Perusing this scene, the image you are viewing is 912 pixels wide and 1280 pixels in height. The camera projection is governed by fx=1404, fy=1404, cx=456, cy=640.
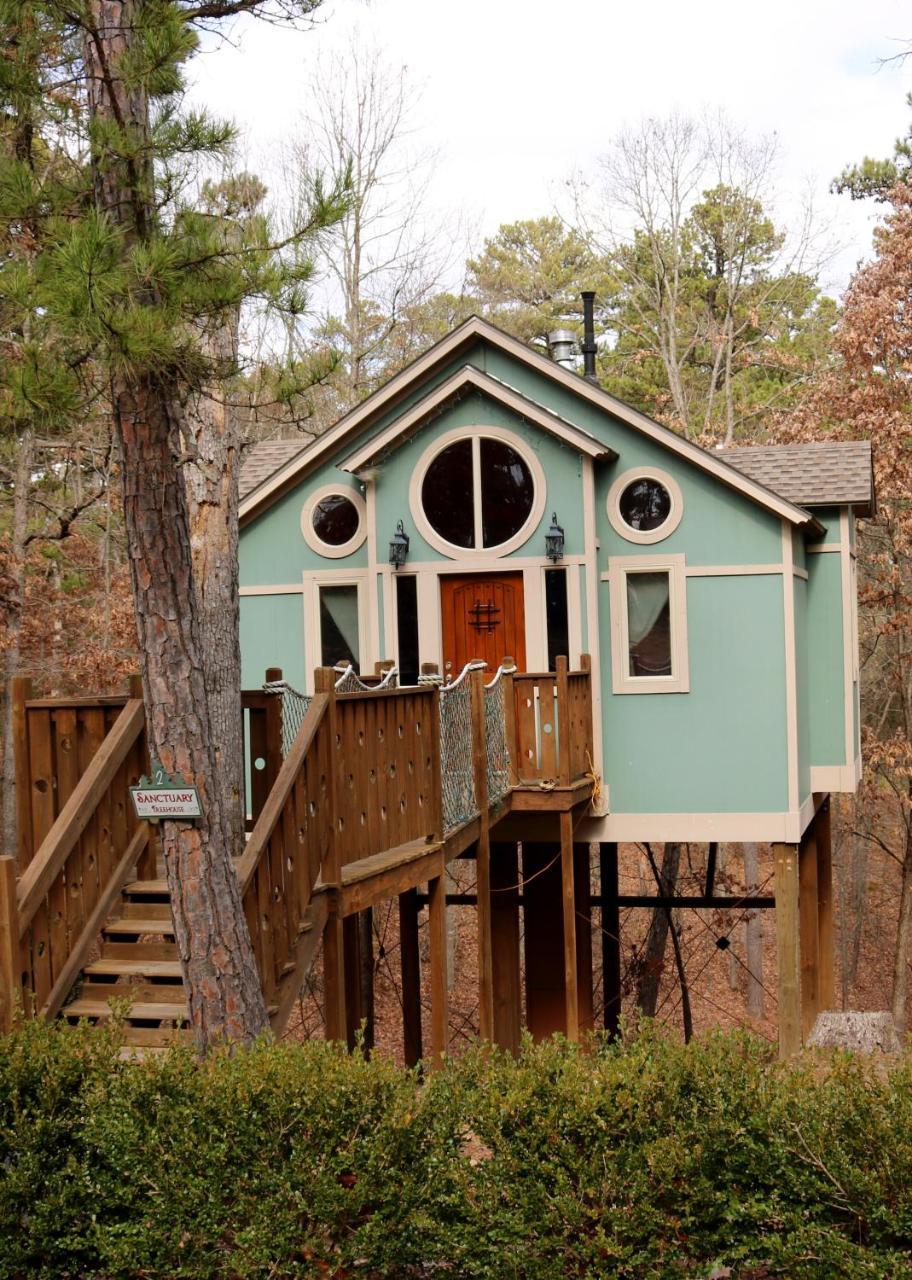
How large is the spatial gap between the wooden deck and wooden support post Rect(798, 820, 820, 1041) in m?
7.26

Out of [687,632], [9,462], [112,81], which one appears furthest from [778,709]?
[9,462]

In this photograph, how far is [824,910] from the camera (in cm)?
1745

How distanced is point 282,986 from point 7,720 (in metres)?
17.0

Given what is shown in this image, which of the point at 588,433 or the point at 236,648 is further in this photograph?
the point at 588,433

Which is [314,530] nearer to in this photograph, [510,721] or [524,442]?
[524,442]

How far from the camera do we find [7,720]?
22.8 metres

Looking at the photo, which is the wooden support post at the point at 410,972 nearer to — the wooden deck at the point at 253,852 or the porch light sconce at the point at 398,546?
the porch light sconce at the point at 398,546

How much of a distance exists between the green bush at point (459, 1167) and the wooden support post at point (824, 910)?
11357 millimetres

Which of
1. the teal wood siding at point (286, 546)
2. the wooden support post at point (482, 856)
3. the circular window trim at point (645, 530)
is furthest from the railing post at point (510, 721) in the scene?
the teal wood siding at point (286, 546)

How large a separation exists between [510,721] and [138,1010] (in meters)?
5.58

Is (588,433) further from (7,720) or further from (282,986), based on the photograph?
(7,720)

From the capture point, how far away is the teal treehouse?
44.2 feet

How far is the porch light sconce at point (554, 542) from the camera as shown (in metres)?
13.4

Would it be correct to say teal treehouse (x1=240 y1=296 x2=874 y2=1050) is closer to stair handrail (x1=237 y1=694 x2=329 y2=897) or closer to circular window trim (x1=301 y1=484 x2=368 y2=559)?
circular window trim (x1=301 y1=484 x2=368 y2=559)
